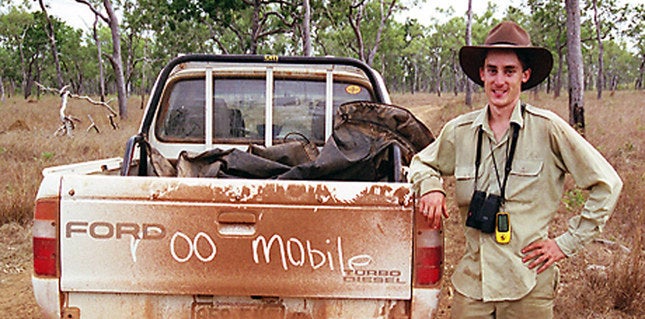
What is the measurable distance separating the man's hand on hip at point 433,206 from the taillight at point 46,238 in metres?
1.54

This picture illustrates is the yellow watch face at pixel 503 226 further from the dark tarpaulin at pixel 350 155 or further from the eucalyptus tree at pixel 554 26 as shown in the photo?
the eucalyptus tree at pixel 554 26

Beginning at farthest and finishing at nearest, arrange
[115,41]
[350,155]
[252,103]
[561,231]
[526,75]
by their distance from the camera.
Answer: [115,41] → [561,231] → [252,103] → [350,155] → [526,75]

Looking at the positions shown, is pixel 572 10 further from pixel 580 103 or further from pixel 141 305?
pixel 141 305

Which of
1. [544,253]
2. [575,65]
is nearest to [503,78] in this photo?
[544,253]

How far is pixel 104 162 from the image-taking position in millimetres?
3445

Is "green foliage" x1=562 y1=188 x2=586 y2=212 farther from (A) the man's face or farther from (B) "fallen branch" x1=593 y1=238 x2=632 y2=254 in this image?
(A) the man's face

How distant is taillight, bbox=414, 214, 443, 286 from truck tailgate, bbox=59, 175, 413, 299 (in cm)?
5

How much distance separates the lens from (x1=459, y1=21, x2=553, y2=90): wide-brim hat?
2.32 m

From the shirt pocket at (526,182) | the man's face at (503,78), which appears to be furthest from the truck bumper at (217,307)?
the man's face at (503,78)

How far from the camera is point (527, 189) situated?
7.43 feet

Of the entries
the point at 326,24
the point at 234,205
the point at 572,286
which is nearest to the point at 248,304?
the point at 234,205

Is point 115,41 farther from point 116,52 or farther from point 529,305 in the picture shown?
point 529,305

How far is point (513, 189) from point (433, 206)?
32 cm

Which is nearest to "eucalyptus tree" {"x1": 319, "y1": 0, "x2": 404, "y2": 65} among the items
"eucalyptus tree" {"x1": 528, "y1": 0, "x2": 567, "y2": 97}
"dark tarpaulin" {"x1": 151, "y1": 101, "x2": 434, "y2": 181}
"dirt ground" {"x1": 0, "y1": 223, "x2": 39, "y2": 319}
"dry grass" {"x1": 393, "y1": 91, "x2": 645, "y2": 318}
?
"eucalyptus tree" {"x1": 528, "y1": 0, "x2": 567, "y2": 97}
